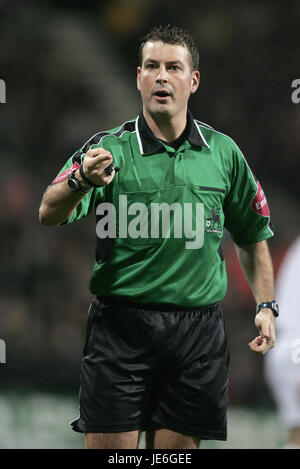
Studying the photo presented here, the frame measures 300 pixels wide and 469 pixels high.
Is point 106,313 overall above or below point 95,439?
above

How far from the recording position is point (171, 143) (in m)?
2.86

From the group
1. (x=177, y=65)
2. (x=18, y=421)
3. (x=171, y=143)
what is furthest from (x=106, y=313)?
(x=18, y=421)

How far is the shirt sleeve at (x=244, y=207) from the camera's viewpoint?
293 centimetres

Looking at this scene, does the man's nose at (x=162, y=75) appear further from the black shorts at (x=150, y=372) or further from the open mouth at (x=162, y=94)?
the black shorts at (x=150, y=372)

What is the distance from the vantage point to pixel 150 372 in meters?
2.76

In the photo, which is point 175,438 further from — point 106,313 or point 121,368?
point 106,313

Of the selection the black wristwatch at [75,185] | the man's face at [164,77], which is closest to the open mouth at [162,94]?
the man's face at [164,77]

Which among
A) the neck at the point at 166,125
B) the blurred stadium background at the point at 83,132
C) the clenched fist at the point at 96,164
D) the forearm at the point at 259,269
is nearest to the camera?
the clenched fist at the point at 96,164

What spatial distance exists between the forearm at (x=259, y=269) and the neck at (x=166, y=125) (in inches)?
20.8

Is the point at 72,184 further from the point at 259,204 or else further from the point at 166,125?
the point at 259,204

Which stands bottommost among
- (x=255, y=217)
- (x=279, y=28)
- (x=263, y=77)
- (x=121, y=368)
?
(x=121, y=368)

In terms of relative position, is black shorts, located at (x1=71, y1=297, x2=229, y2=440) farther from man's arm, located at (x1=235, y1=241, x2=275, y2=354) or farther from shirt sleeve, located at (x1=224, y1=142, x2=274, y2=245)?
shirt sleeve, located at (x1=224, y1=142, x2=274, y2=245)

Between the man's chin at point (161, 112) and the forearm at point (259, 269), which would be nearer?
the man's chin at point (161, 112)

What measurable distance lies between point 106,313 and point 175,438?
0.50 m
